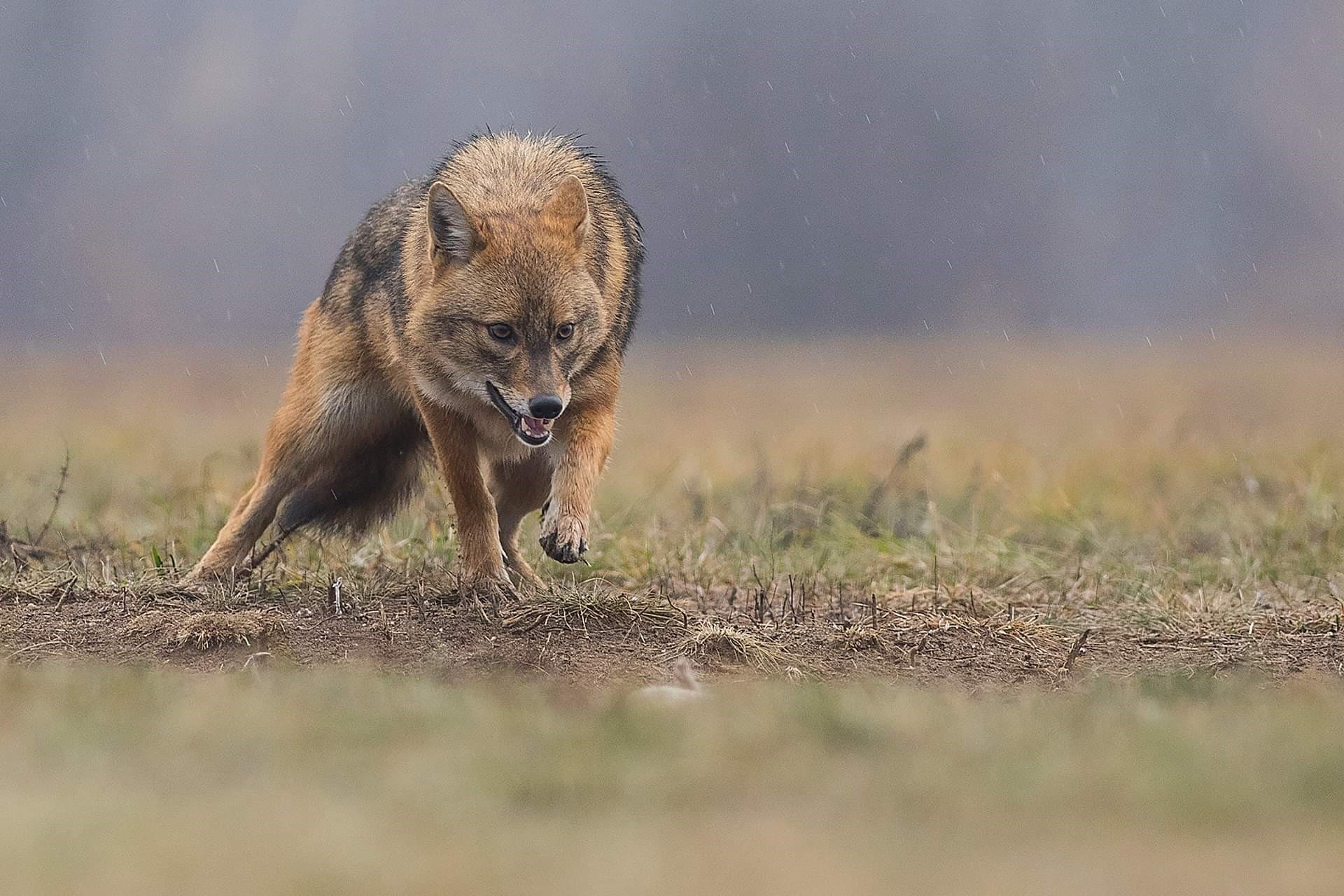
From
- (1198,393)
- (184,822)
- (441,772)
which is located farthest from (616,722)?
(1198,393)

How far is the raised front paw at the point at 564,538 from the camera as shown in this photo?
6125 millimetres

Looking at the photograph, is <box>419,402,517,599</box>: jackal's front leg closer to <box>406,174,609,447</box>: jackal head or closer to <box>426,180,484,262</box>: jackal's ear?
<box>406,174,609,447</box>: jackal head

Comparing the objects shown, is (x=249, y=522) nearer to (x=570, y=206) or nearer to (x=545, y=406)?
(x=545, y=406)

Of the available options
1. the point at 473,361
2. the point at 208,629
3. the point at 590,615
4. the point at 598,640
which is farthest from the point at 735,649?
the point at 208,629

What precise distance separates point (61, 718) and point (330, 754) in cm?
85

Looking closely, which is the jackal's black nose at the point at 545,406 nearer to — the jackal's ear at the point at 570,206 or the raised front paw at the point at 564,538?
the raised front paw at the point at 564,538

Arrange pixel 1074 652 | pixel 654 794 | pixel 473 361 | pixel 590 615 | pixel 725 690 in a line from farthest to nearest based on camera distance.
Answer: pixel 473 361
pixel 590 615
pixel 1074 652
pixel 725 690
pixel 654 794

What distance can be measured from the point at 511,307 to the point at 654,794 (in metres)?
3.39

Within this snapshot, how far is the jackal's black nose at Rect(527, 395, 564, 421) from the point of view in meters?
6.16

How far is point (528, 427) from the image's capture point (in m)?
6.30

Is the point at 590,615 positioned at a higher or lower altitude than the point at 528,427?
lower

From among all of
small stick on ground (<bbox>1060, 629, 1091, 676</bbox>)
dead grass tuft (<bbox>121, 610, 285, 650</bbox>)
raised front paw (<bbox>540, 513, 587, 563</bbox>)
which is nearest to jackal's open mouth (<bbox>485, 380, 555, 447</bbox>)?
raised front paw (<bbox>540, 513, 587, 563</bbox>)

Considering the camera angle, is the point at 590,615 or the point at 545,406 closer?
the point at 590,615

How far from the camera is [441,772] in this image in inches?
131
